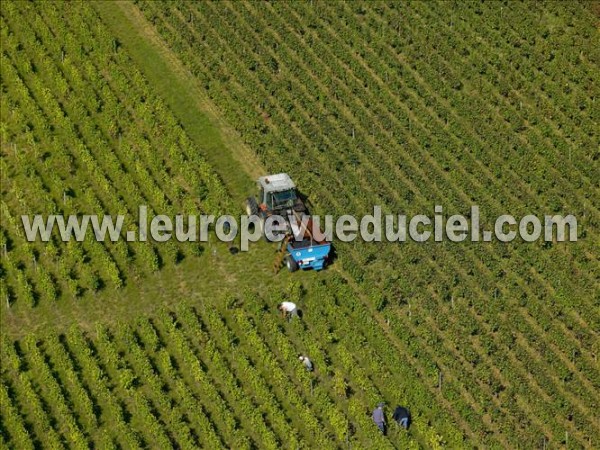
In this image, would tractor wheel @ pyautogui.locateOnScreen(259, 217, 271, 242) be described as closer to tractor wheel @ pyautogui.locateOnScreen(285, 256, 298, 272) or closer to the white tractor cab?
the white tractor cab

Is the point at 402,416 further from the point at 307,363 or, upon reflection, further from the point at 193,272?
the point at 193,272

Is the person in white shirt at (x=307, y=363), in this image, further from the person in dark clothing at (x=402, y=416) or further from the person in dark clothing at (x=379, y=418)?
the person in dark clothing at (x=402, y=416)

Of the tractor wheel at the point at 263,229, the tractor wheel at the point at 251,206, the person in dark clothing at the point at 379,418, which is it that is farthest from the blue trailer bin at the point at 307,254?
the person in dark clothing at the point at 379,418

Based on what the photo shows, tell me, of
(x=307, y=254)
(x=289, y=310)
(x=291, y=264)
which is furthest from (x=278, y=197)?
(x=289, y=310)

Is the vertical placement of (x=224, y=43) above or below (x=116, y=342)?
above

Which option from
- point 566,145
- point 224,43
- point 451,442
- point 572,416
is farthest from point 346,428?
point 224,43

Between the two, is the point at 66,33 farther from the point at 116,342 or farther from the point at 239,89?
the point at 116,342

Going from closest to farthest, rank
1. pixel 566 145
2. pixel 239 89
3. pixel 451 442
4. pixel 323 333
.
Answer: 1. pixel 451 442
2. pixel 323 333
3. pixel 566 145
4. pixel 239 89
